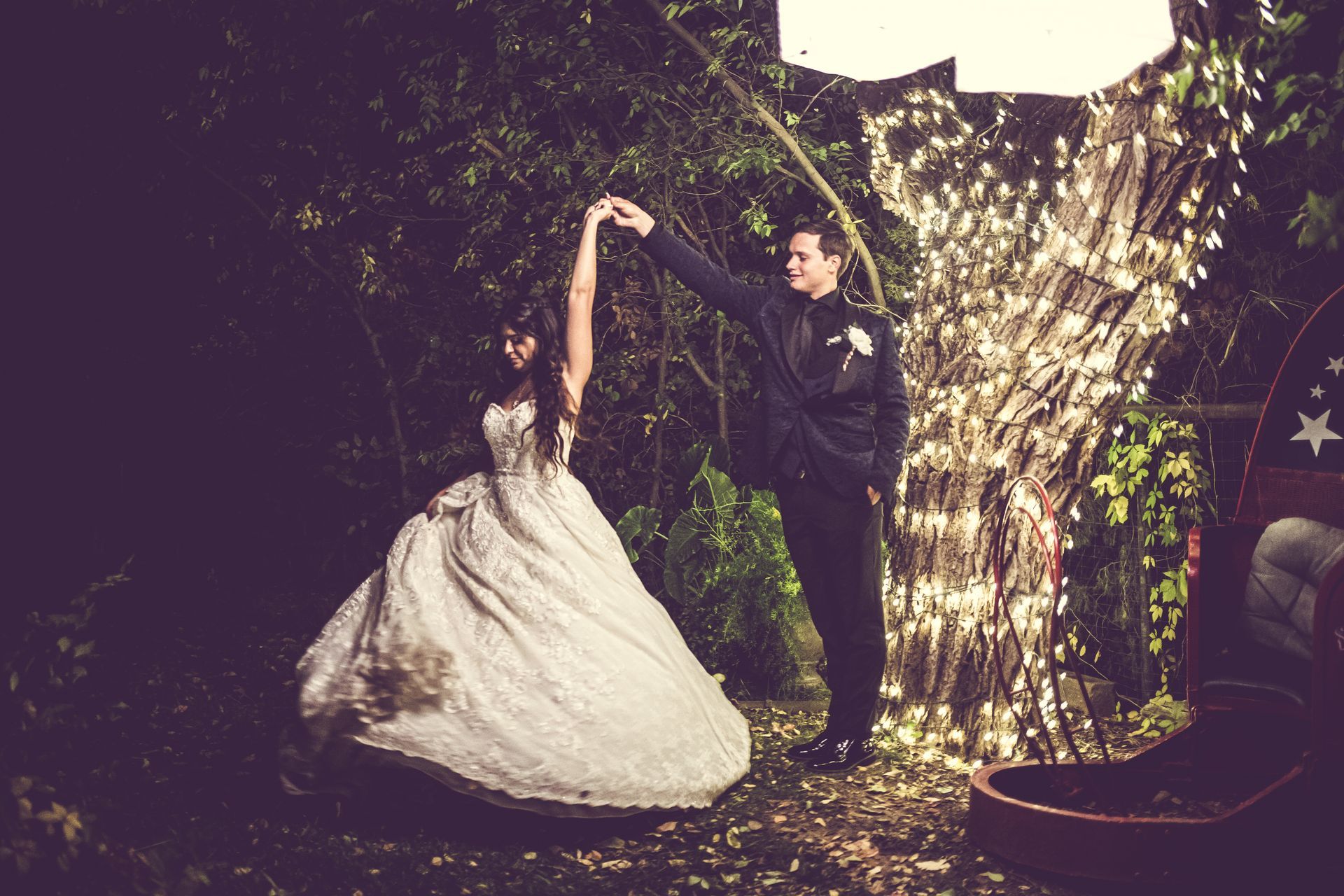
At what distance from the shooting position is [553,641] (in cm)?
362

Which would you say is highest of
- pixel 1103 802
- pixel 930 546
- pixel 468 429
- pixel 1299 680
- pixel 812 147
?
pixel 812 147

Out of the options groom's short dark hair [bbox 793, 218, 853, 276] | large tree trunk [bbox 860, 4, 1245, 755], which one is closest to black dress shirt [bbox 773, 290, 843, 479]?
groom's short dark hair [bbox 793, 218, 853, 276]

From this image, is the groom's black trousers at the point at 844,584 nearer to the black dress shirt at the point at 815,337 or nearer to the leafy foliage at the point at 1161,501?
the black dress shirt at the point at 815,337

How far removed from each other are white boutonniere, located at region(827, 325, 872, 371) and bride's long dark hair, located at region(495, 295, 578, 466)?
105cm

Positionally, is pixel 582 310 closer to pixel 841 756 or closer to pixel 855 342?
pixel 855 342

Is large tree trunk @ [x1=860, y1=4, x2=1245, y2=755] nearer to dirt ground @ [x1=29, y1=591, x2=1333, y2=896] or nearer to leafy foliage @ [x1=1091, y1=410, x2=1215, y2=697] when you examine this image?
dirt ground @ [x1=29, y1=591, x2=1333, y2=896]

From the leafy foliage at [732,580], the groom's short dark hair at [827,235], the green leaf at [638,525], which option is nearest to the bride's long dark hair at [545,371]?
the groom's short dark hair at [827,235]

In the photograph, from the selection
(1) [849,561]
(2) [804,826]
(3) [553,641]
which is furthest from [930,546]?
(3) [553,641]

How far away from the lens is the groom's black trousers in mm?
4270

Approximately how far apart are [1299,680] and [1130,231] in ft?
5.60

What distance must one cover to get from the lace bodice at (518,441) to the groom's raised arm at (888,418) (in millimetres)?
1193

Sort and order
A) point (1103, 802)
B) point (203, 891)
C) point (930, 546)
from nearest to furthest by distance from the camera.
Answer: point (203, 891) → point (1103, 802) → point (930, 546)

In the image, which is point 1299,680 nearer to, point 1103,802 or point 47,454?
point 1103,802

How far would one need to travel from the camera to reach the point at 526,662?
358 cm
